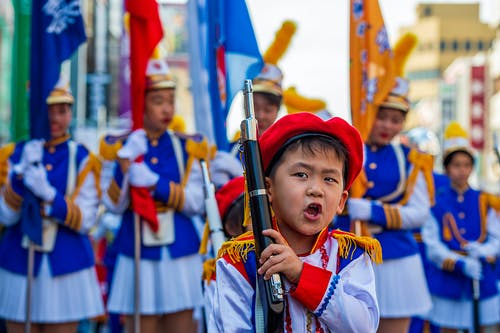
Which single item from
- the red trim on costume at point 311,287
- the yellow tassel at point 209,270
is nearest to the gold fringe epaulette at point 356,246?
the red trim on costume at point 311,287

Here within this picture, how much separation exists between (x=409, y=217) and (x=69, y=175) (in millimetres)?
2365

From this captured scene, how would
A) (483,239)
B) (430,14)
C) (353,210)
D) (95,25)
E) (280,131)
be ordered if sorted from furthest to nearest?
(430,14) < (95,25) < (483,239) < (353,210) < (280,131)

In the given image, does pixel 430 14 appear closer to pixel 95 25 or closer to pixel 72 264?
pixel 95 25

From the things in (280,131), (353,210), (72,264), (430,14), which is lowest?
(72,264)

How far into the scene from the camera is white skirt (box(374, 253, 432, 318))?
537 centimetres

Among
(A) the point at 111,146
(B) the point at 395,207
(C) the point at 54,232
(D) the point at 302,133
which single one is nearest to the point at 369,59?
(B) the point at 395,207

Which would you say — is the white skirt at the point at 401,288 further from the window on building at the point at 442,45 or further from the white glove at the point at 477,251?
the window on building at the point at 442,45

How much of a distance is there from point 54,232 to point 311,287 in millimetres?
3408

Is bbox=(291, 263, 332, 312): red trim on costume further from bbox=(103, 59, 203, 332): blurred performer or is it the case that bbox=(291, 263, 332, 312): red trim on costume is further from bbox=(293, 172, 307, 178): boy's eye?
bbox=(103, 59, 203, 332): blurred performer

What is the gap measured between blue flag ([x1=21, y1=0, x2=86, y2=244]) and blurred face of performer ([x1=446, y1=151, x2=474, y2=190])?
3.31 metres

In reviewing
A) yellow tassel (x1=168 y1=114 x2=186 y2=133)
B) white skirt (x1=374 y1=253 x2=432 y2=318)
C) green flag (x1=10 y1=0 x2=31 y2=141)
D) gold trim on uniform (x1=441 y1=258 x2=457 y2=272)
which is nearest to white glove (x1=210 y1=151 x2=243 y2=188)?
white skirt (x1=374 y1=253 x2=432 y2=318)

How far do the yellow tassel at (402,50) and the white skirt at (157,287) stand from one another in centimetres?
216

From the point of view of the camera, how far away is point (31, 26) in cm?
582

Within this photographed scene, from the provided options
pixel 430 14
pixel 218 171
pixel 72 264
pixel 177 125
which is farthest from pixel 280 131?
pixel 430 14
